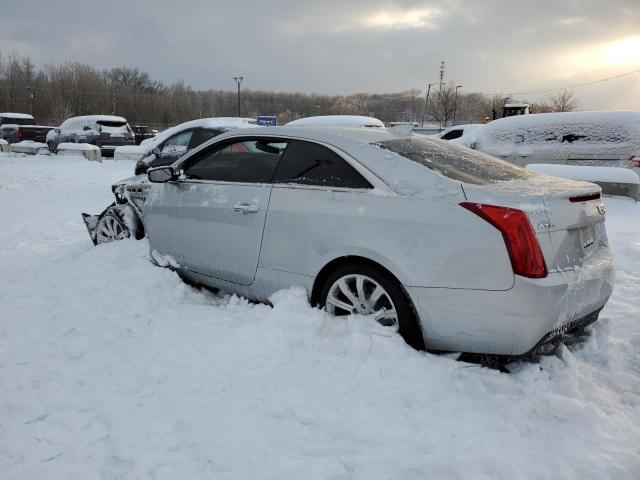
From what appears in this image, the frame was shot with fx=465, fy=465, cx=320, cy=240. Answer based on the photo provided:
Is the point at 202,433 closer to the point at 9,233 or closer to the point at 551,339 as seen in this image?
the point at 551,339

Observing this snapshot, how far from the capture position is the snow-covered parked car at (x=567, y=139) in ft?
32.4

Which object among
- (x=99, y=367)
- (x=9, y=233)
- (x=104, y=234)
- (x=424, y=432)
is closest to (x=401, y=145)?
(x=424, y=432)

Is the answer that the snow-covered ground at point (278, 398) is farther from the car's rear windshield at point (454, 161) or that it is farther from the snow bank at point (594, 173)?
the snow bank at point (594, 173)

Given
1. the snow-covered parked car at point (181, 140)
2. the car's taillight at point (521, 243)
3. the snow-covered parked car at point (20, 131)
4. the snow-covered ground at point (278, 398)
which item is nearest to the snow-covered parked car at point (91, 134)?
the snow-covered parked car at point (20, 131)

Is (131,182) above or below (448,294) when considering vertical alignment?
above

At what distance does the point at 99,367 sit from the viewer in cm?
289

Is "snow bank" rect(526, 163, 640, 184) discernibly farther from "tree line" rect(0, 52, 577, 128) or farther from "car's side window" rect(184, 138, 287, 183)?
"tree line" rect(0, 52, 577, 128)

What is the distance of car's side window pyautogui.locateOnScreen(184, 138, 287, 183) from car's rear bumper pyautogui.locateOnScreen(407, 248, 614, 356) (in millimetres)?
1496

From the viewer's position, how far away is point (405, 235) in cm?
274

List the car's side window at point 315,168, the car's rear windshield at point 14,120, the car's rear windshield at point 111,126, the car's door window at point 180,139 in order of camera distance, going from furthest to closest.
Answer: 1. the car's rear windshield at point 14,120
2. the car's rear windshield at point 111,126
3. the car's door window at point 180,139
4. the car's side window at point 315,168

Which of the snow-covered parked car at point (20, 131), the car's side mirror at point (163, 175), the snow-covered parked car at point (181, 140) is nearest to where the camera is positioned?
the car's side mirror at point (163, 175)

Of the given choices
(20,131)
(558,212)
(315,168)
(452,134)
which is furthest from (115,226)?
(20,131)

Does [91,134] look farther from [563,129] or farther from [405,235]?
[405,235]

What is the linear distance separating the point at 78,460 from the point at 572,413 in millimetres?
2407
